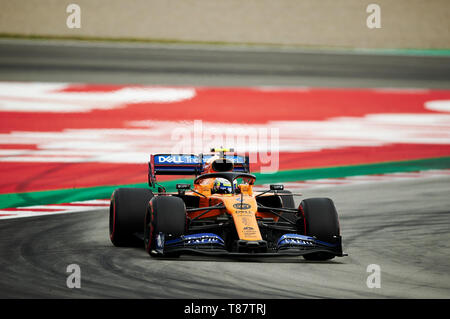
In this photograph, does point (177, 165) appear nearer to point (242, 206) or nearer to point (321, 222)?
point (242, 206)

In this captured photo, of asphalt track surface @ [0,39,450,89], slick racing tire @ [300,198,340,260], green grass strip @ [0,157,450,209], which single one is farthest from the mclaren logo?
asphalt track surface @ [0,39,450,89]

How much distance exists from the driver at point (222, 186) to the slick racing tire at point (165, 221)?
0.99m

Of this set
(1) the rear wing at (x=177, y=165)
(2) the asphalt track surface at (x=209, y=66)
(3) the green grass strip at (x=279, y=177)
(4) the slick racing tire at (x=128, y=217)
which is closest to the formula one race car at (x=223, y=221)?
(4) the slick racing tire at (x=128, y=217)

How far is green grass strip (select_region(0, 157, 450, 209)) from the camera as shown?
45.5 ft

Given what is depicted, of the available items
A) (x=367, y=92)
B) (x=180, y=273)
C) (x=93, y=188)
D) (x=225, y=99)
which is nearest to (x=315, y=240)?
(x=180, y=273)

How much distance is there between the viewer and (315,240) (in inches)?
373

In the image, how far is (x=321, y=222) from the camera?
966 cm

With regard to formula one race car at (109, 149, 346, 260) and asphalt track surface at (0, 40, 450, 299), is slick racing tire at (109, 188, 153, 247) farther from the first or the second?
asphalt track surface at (0, 40, 450, 299)

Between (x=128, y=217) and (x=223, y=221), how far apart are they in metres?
1.46

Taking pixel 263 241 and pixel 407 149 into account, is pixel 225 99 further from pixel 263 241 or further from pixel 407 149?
pixel 263 241

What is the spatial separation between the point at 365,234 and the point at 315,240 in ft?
7.54

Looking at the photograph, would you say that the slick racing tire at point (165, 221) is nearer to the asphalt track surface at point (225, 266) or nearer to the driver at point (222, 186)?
the asphalt track surface at point (225, 266)

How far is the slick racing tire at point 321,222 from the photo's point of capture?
9.58 metres

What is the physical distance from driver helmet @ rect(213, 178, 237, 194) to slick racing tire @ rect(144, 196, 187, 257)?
988 mm
